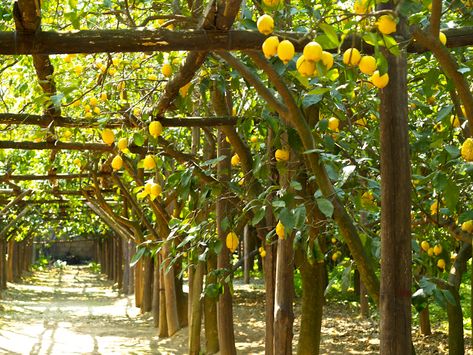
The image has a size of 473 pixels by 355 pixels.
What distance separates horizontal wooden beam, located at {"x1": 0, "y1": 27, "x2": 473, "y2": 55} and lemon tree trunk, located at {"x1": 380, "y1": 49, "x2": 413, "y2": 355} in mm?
512

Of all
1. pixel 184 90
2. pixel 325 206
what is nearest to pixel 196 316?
pixel 184 90

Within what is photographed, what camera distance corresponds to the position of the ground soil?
9.75 m

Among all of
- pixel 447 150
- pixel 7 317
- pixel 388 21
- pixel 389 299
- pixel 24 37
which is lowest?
pixel 7 317

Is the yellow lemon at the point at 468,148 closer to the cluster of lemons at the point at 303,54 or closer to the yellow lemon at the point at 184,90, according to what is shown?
the cluster of lemons at the point at 303,54

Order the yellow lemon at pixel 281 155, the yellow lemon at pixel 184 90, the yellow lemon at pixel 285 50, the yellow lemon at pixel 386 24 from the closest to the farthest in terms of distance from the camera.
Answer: the yellow lemon at pixel 386 24 < the yellow lemon at pixel 285 50 < the yellow lemon at pixel 281 155 < the yellow lemon at pixel 184 90

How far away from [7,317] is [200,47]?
13672 millimetres

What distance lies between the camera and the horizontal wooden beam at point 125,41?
2881 millimetres

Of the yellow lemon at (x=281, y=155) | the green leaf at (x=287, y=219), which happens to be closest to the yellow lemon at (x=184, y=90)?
the yellow lemon at (x=281, y=155)

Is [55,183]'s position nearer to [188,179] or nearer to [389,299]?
[188,179]

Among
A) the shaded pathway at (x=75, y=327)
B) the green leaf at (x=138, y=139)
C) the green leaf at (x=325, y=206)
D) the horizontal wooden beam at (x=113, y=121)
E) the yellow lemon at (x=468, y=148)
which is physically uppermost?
the horizontal wooden beam at (x=113, y=121)

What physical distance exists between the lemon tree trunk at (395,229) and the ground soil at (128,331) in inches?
239

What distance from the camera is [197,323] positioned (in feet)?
27.8

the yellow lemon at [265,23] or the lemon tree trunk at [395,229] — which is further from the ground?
the yellow lemon at [265,23]

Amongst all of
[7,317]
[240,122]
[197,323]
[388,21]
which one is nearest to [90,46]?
[388,21]
